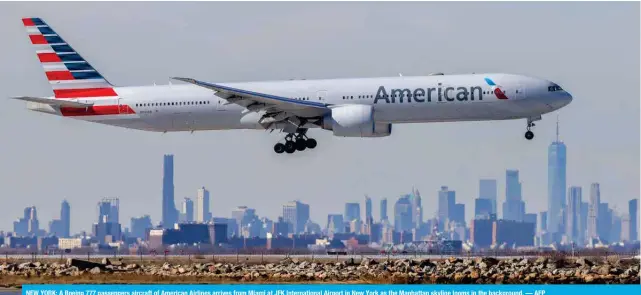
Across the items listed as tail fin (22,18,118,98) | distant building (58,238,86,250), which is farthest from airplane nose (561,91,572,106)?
distant building (58,238,86,250)

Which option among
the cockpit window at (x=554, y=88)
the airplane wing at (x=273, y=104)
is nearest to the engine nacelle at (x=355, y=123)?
the airplane wing at (x=273, y=104)

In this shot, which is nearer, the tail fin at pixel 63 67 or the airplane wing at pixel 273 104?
the airplane wing at pixel 273 104

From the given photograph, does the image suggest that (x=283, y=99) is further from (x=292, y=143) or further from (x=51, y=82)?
(x=51, y=82)

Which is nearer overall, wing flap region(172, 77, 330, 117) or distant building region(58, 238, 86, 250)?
wing flap region(172, 77, 330, 117)

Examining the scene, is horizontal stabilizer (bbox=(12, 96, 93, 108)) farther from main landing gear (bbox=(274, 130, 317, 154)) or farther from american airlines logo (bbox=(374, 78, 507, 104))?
american airlines logo (bbox=(374, 78, 507, 104))

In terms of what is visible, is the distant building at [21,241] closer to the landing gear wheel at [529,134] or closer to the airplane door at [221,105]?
the airplane door at [221,105]

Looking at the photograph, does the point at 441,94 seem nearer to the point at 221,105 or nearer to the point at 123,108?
the point at 221,105
